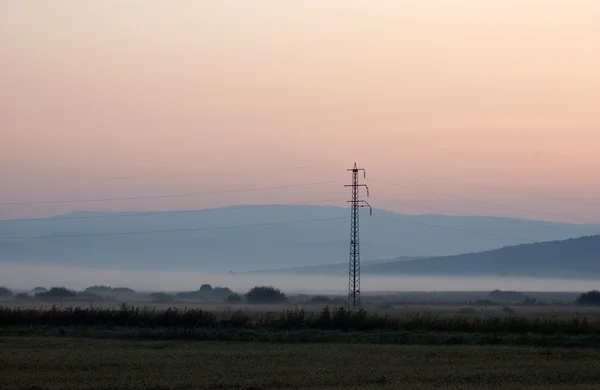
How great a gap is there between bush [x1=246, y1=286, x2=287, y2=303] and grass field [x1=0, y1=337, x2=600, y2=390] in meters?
65.4

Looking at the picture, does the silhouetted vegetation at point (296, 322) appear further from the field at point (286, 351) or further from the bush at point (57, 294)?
the bush at point (57, 294)

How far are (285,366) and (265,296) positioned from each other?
7316 centimetres

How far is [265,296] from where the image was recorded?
327 feet

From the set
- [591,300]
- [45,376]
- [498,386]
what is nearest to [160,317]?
[45,376]

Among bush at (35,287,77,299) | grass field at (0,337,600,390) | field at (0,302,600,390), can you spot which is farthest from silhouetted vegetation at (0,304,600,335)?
bush at (35,287,77,299)

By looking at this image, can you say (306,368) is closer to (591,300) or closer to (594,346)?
(594,346)

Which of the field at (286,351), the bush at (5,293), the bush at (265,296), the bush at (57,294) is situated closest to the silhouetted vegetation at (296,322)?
the field at (286,351)

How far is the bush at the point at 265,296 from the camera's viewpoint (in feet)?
323

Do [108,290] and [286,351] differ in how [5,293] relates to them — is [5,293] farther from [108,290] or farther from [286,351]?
[286,351]

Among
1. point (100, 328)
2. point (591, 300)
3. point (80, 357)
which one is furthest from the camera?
point (591, 300)

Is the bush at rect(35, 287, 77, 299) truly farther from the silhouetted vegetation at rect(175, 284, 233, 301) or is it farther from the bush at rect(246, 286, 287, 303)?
the bush at rect(246, 286, 287, 303)

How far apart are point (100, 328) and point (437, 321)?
45.1ft

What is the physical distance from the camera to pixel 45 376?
24.5 metres

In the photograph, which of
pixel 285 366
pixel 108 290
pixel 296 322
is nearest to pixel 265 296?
pixel 108 290
